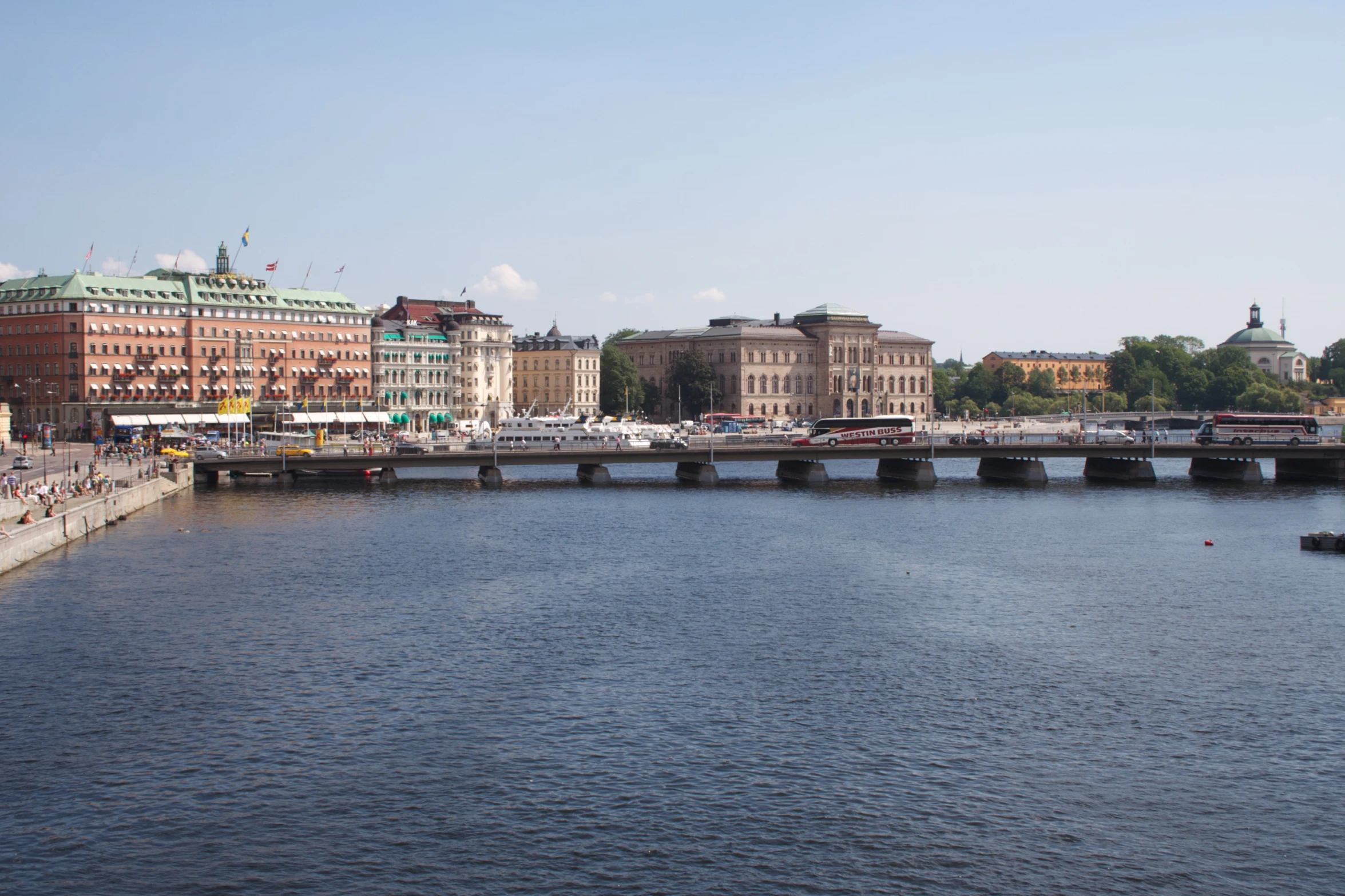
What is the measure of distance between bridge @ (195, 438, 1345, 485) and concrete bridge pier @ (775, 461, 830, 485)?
0.08 metres

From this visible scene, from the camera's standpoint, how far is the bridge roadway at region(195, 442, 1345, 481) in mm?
113750


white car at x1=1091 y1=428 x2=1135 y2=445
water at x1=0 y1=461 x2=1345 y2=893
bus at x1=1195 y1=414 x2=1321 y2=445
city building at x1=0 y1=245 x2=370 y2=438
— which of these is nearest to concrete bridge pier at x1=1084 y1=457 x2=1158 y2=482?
white car at x1=1091 y1=428 x2=1135 y2=445

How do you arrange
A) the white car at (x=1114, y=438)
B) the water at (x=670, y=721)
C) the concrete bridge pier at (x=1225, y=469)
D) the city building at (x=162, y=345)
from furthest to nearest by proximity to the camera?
1. the city building at (x=162, y=345)
2. the white car at (x=1114, y=438)
3. the concrete bridge pier at (x=1225, y=469)
4. the water at (x=670, y=721)

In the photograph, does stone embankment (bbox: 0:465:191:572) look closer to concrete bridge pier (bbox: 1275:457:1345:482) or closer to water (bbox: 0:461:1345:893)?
water (bbox: 0:461:1345:893)

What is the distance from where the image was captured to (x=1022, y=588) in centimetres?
6106

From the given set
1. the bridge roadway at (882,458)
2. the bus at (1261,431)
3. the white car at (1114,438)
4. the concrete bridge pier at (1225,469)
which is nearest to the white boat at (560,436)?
the bridge roadway at (882,458)

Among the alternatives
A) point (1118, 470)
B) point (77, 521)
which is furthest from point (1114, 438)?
point (77, 521)

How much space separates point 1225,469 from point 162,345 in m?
127

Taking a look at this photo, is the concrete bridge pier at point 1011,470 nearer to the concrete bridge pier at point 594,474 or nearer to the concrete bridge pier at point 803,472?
the concrete bridge pier at point 803,472

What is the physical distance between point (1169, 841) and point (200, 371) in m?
161

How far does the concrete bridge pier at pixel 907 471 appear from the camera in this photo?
119812 mm

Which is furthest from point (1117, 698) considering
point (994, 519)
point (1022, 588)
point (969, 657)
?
point (994, 519)

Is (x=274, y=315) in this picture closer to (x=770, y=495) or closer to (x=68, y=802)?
(x=770, y=495)

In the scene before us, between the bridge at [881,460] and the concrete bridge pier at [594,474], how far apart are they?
4.6 inches
